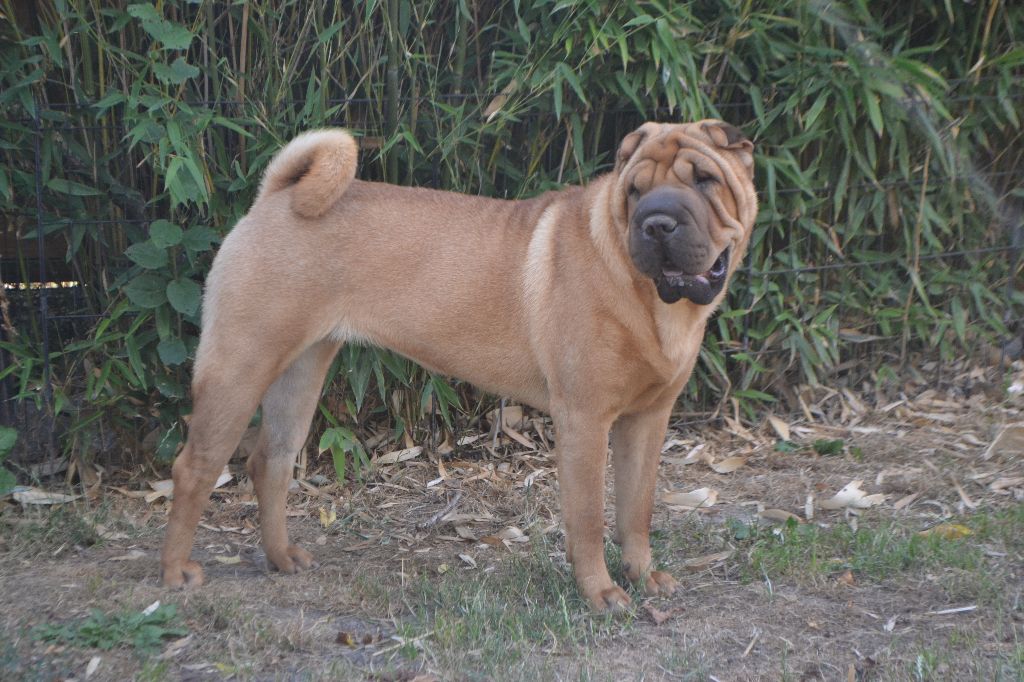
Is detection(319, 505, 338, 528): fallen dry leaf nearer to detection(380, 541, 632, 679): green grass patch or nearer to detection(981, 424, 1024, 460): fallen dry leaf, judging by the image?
detection(380, 541, 632, 679): green grass patch

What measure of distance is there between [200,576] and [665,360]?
5.45 ft

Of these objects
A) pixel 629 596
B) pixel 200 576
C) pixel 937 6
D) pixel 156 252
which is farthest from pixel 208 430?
pixel 937 6

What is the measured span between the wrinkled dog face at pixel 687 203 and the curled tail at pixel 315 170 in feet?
2.96

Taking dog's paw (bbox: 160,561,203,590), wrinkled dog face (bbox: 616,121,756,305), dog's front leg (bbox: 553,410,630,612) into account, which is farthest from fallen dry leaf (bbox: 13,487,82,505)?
wrinkled dog face (bbox: 616,121,756,305)

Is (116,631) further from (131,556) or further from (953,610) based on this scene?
(953,610)

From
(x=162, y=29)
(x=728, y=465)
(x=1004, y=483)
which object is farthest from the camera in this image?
(x=728, y=465)

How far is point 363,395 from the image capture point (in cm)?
434

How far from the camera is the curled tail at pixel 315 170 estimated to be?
3318 mm

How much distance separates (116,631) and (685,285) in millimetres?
1838

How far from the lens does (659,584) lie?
325 cm

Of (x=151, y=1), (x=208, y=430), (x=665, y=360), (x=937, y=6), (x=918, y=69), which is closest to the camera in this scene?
(x=665, y=360)

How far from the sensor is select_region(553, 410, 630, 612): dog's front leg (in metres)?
3.11

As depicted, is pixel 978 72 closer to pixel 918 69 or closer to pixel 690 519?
pixel 918 69

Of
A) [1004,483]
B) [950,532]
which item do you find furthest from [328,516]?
[1004,483]
